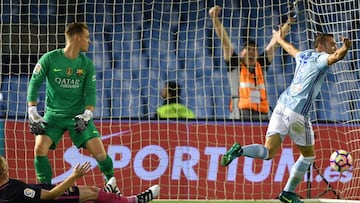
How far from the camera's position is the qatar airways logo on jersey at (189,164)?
12617mm

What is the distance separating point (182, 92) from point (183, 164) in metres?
2.77

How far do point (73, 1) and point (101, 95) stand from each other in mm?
1520

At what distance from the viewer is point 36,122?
32.6ft

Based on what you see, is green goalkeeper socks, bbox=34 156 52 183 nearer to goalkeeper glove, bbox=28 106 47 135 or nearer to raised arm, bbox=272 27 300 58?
goalkeeper glove, bbox=28 106 47 135

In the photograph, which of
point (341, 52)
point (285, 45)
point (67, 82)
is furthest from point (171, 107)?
point (341, 52)

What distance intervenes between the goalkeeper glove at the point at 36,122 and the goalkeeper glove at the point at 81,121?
35cm

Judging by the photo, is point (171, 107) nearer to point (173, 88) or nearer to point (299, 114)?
point (173, 88)

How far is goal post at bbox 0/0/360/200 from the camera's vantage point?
12.6 metres

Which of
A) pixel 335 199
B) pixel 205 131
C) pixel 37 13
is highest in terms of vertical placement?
pixel 37 13

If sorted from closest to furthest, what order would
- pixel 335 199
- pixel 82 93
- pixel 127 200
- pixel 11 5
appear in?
pixel 127 200 < pixel 82 93 < pixel 335 199 < pixel 11 5

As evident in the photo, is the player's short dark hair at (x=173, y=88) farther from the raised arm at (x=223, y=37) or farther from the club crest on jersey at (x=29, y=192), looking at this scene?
the club crest on jersey at (x=29, y=192)

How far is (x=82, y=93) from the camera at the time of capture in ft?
33.8

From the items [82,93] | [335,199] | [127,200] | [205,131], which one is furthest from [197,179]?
[127,200]

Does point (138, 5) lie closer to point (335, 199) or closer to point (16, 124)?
A: point (16, 124)
